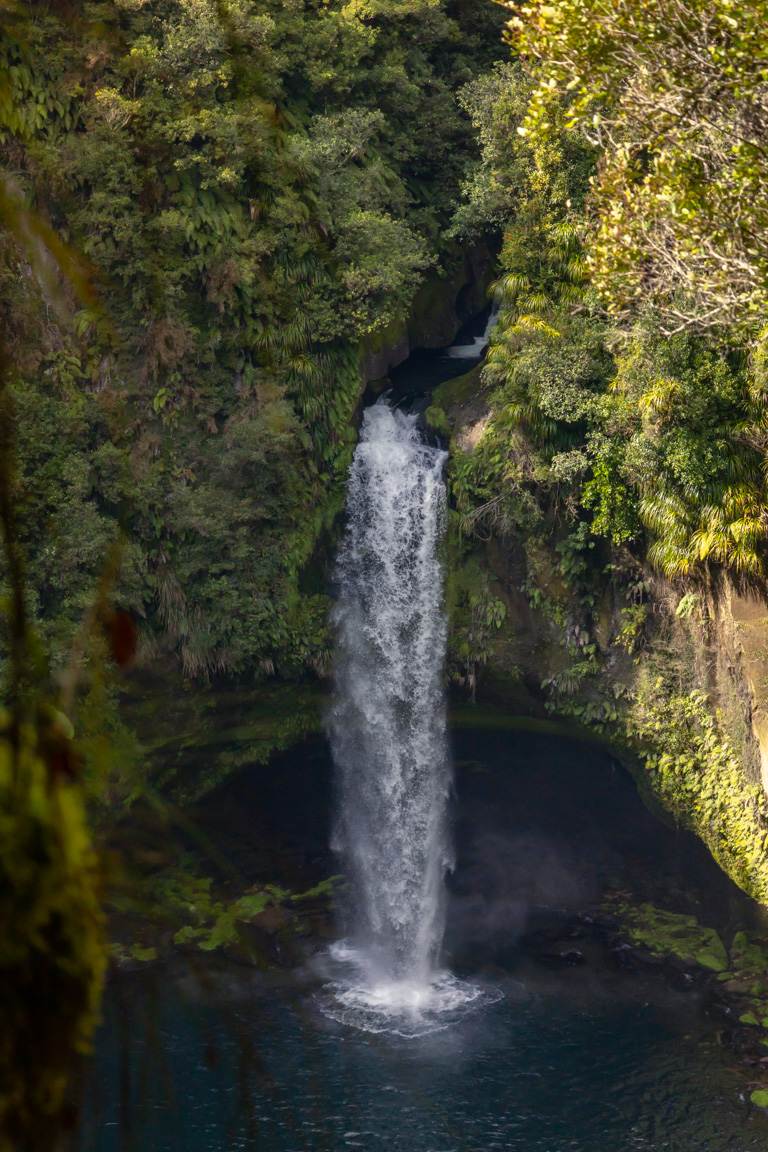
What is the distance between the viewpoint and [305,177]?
955 inches

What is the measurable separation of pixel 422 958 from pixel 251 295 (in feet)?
46.2

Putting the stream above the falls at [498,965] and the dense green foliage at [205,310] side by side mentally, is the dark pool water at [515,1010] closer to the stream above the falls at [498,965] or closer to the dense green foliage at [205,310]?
the stream above the falls at [498,965]

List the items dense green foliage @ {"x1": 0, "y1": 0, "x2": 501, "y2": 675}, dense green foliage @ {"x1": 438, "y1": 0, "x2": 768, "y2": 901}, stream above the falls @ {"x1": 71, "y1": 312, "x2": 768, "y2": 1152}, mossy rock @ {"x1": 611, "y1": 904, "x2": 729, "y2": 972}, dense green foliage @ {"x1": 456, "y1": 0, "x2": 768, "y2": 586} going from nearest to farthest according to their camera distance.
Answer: dense green foliage @ {"x1": 438, "y1": 0, "x2": 768, "y2": 901}
dense green foliage @ {"x1": 456, "y1": 0, "x2": 768, "y2": 586}
stream above the falls @ {"x1": 71, "y1": 312, "x2": 768, "y2": 1152}
dense green foliage @ {"x1": 0, "y1": 0, "x2": 501, "y2": 675}
mossy rock @ {"x1": 611, "y1": 904, "x2": 729, "y2": 972}

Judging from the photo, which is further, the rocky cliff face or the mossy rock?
the mossy rock

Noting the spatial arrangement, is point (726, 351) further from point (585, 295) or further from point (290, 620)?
point (290, 620)

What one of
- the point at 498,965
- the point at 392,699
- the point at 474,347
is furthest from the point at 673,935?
the point at 474,347

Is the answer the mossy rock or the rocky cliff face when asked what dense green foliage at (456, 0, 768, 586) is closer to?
the rocky cliff face

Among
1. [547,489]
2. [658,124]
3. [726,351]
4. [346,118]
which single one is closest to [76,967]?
[658,124]

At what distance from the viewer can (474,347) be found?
29.3 metres

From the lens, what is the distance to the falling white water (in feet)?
94.1

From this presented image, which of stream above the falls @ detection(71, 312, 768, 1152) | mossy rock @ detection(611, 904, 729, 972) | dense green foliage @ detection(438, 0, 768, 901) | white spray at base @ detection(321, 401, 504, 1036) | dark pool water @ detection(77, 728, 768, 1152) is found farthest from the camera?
white spray at base @ detection(321, 401, 504, 1036)

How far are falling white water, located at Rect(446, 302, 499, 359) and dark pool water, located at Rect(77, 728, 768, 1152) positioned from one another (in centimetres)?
932

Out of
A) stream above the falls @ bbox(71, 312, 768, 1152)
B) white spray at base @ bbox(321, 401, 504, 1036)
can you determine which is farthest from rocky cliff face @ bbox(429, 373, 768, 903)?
stream above the falls @ bbox(71, 312, 768, 1152)

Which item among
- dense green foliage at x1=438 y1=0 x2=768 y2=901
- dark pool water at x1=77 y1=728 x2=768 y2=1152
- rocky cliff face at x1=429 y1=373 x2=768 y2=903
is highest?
dense green foliage at x1=438 y1=0 x2=768 y2=901
